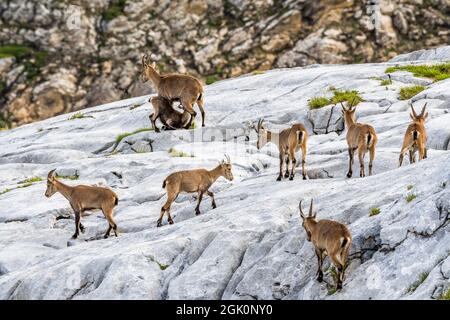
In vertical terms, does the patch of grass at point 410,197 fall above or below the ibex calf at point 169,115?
below

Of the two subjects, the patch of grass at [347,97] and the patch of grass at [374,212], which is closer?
the patch of grass at [374,212]

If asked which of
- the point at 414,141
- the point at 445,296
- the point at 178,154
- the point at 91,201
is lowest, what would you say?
the point at 445,296

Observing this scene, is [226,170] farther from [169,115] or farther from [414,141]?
[169,115]

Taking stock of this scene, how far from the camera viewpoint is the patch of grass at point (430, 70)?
113 ft

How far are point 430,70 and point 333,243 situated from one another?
2292 cm

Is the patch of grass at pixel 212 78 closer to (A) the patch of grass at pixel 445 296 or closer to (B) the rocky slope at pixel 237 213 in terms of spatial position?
(B) the rocky slope at pixel 237 213

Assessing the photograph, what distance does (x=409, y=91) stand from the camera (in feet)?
104

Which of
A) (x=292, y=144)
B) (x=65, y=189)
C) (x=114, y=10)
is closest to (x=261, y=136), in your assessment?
(x=292, y=144)

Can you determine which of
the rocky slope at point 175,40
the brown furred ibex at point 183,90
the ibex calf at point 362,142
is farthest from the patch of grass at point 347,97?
the rocky slope at point 175,40

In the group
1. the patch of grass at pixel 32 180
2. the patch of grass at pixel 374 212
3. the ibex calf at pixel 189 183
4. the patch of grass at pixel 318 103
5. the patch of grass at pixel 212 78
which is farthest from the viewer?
the patch of grass at pixel 212 78

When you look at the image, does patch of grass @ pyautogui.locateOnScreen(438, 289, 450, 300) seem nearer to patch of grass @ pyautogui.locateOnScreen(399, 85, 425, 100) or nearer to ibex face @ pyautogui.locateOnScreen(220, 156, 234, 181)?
ibex face @ pyautogui.locateOnScreen(220, 156, 234, 181)

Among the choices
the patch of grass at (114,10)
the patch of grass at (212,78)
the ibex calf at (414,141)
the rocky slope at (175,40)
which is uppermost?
the patch of grass at (114,10)

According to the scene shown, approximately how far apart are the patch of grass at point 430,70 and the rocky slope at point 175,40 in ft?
113

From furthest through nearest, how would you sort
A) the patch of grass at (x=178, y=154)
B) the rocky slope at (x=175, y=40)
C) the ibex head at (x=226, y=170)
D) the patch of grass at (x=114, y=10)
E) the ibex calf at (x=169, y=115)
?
the patch of grass at (x=114, y=10) → the rocky slope at (x=175, y=40) → the ibex calf at (x=169, y=115) → the patch of grass at (x=178, y=154) → the ibex head at (x=226, y=170)
